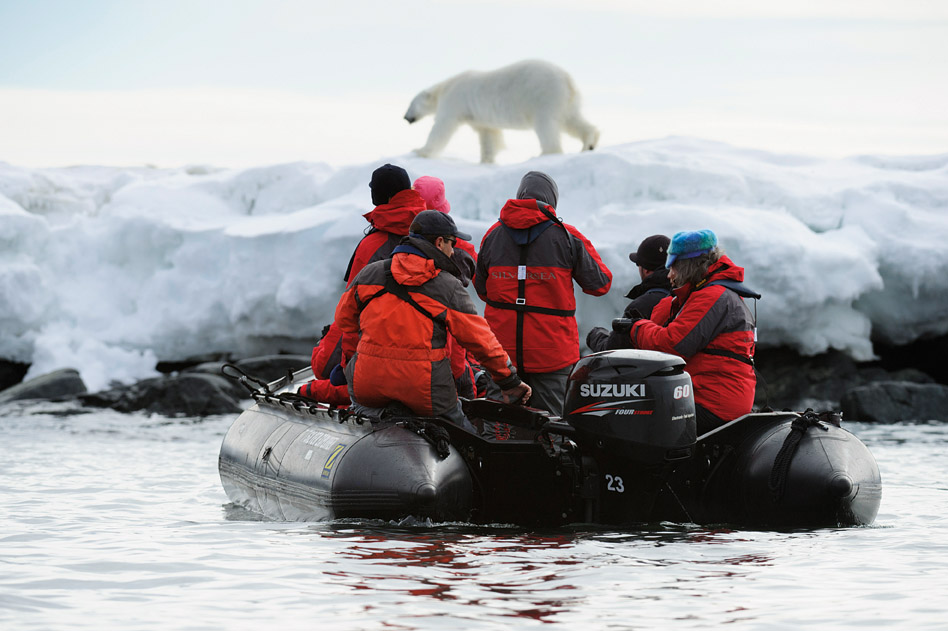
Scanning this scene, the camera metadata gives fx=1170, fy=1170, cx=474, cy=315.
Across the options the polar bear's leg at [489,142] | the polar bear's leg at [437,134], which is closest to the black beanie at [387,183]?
the polar bear's leg at [437,134]

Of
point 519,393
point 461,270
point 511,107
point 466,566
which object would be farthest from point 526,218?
point 511,107

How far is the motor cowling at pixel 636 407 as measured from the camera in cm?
564

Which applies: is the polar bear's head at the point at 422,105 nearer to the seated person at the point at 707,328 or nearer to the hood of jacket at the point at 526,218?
the hood of jacket at the point at 526,218

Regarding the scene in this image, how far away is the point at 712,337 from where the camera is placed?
6.07 m

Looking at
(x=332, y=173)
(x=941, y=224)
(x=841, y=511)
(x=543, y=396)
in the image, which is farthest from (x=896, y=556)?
(x=332, y=173)

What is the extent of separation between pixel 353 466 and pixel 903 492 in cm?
431

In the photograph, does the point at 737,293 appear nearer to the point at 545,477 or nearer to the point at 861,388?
the point at 545,477

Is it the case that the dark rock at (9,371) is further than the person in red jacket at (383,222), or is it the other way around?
the dark rock at (9,371)

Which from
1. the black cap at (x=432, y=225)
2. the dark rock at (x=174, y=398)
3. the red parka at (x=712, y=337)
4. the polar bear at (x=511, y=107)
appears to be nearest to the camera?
the black cap at (x=432, y=225)

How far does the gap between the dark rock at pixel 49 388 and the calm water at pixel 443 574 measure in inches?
339

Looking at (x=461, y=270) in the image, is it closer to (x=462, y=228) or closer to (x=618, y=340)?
(x=618, y=340)

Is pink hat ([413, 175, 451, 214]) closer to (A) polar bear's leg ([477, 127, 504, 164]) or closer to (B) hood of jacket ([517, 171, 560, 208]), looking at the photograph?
(B) hood of jacket ([517, 171, 560, 208])

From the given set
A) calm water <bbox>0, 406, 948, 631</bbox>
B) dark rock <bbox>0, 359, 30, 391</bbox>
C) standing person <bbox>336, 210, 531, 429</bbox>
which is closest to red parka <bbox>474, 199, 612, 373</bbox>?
standing person <bbox>336, 210, 531, 429</bbox>

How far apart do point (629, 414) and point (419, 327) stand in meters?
1.11
